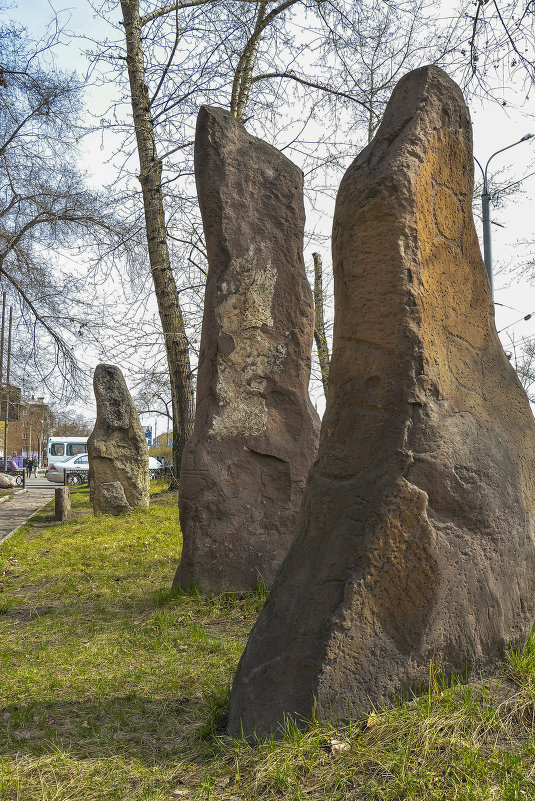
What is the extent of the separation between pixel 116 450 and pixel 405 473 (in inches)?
424

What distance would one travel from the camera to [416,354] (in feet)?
9.98

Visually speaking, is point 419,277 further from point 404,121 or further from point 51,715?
point 51,715

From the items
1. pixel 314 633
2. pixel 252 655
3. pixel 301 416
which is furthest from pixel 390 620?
pixel 301 416

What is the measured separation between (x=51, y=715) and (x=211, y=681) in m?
0.80

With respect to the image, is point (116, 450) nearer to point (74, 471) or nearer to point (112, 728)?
point (112, 728)

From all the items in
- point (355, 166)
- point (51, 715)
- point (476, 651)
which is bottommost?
point (51, 715)

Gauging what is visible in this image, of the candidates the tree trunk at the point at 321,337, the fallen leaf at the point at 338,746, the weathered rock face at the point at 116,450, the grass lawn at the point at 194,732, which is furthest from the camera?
the tree trunk at the point at 321,337

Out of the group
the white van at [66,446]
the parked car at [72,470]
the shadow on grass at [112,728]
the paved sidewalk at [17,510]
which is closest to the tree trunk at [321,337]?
the paved sidewalk at [17,510]

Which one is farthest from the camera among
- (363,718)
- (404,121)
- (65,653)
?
(65,653)

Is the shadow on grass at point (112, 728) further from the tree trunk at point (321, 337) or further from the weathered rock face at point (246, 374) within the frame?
the tree trunk at point (321, 337)

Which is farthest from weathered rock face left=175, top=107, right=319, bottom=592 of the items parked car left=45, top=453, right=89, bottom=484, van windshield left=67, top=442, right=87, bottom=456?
van windshield left=67, top=442, right=87, bottom=456

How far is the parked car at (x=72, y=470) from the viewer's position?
88.6ft

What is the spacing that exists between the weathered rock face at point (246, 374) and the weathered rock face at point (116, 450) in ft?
23.0

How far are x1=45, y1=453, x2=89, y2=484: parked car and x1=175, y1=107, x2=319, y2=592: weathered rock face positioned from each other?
21.8 meters
